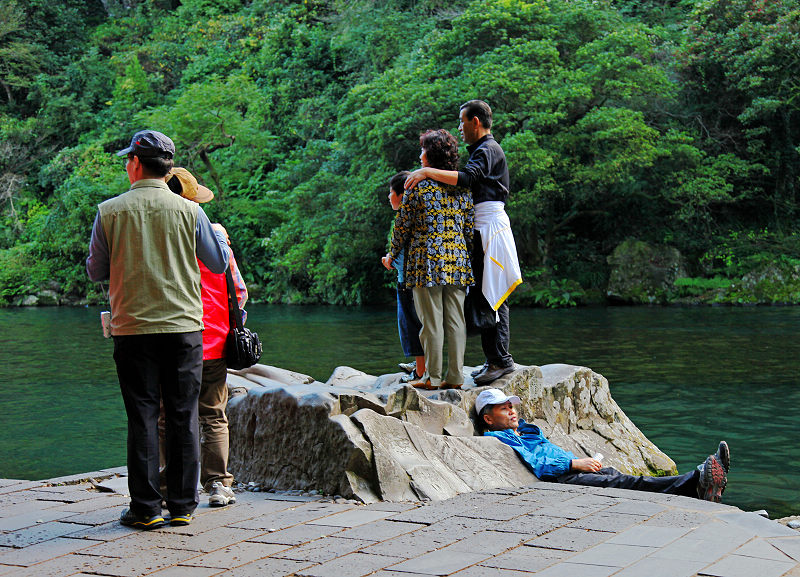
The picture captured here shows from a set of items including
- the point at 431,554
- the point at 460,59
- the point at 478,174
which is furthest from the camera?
the point at 460,59

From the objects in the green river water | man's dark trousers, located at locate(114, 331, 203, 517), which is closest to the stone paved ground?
man's dark trousers, located at locate(114, 331, 203, 517)

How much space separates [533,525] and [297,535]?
1025 mm

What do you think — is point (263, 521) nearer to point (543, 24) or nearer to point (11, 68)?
point (543, 24)

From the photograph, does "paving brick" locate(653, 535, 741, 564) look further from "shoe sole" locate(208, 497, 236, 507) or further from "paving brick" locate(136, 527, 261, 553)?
"shoe sole" locate(208, 497, 236, 507)

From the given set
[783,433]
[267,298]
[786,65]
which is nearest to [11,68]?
[267,298]

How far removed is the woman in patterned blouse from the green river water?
2473 millimetres

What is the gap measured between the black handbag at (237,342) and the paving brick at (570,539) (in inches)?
68.7

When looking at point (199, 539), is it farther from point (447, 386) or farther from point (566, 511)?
point (447, 386)

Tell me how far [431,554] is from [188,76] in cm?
4499

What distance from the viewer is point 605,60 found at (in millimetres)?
25906

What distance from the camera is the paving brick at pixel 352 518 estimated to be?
13.5ft

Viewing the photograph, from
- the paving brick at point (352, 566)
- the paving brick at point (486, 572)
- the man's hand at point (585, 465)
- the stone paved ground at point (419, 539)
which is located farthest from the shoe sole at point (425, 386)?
the paving brick at point (486, 572)

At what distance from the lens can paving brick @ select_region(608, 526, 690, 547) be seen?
3674 millimetres

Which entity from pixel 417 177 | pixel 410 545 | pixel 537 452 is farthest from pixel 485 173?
pixel 410 545
